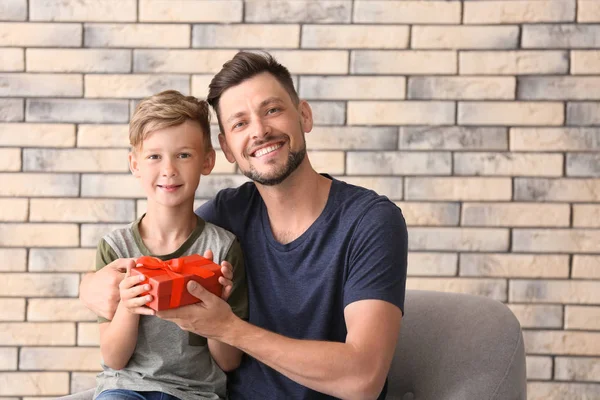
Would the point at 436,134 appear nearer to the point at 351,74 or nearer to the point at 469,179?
the point at 469,179

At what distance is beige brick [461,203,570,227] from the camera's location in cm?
247

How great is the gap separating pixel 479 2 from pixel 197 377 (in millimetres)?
1611

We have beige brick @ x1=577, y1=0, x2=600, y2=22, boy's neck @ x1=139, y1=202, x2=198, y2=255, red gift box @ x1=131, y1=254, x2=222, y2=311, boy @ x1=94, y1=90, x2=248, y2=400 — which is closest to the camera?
red gift box @ x1=131, y1=254, x2=222, y2=311

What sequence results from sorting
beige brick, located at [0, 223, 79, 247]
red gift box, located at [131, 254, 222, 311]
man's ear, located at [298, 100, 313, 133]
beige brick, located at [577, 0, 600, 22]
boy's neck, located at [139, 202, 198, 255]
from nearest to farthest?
red gift box, located at [131, 254, 222, 311] → boy's neck, located at [139, 202, 198, 255] → man's ear, located at [298, 100, 313, 133] → beige brick, located at [577, 0, 600, 22] → beige brick, located at [0, 223, 79, 247]

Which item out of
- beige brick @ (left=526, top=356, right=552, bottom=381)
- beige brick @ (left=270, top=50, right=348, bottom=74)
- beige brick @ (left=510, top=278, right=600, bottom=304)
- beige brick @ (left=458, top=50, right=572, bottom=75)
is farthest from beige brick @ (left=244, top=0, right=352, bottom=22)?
beige brick @ (left=526, top=356, right=552, bottom=381)

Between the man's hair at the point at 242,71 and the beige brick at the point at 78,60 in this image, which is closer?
the man's hair at the point at 242,71

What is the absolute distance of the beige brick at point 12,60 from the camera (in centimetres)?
248

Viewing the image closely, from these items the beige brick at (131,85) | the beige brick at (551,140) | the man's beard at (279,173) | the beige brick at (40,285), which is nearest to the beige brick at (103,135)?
the beige brick at (131,85)

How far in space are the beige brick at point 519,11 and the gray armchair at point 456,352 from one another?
1.06 metres

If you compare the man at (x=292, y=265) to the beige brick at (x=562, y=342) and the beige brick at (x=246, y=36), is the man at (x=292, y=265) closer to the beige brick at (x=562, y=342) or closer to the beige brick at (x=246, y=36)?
the beige brick at (x=246, y=36)

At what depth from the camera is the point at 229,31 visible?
8.06 ft

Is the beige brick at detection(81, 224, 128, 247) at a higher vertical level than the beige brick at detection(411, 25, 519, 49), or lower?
lower

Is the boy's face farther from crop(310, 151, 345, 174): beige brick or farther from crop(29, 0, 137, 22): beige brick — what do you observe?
crop(29, 0, 137, 22): beige brick

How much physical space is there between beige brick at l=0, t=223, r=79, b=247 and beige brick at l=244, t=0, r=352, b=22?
103 cm
